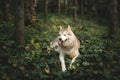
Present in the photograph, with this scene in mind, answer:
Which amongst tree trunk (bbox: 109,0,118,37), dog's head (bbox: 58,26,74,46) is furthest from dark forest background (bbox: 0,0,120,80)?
tree trunk (bbox: 109,0,118,37)

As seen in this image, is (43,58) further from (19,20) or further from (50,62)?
(19,20)

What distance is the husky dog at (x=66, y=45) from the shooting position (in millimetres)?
10695

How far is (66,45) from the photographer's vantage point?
1087 centimetres

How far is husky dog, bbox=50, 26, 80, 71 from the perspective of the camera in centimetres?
1070

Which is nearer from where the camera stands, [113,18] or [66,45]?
[66,45]

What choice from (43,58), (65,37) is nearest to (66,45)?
(65,37)

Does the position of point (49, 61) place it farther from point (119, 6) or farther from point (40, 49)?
point (119, 6)

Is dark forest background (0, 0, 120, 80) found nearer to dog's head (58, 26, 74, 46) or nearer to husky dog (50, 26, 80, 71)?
husky dog (50, 26, 80, 71)

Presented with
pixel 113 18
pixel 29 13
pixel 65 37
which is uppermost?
pixel 29 13

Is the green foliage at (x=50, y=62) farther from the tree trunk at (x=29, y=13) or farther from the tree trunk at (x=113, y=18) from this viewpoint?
the tree trunk at (x=29, y=13)

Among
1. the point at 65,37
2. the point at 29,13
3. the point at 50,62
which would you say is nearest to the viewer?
the point at 65,37

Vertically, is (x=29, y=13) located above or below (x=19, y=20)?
above

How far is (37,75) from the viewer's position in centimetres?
1034

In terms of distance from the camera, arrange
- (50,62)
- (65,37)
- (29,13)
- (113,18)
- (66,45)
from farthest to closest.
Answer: (29,13) → (113,18) → (66,45) → (50,62) → (65,37)
